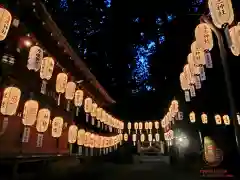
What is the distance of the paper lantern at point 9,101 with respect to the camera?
770 cm

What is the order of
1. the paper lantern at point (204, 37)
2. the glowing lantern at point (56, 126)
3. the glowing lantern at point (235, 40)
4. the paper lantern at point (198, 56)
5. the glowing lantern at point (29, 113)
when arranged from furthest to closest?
the glowing lantern at point (56, 126), the paper lantern at point (198, 56), the glowing lantern at point (29, 113), the paper lantern at point (204, 37), the glowing lantern at point (235, 40)

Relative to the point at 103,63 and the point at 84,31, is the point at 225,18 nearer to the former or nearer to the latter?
the point at 84,31

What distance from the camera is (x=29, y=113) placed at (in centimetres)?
895

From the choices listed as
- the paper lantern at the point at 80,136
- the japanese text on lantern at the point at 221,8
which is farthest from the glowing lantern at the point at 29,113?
the japanese text on lantern at the point at 221,8

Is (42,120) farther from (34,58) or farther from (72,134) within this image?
(72,134)

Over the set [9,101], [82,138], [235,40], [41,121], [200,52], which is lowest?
[82,138]

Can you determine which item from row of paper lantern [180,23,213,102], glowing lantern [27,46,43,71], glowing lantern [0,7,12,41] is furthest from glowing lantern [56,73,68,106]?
row of paper lantern [180,23,213,102]

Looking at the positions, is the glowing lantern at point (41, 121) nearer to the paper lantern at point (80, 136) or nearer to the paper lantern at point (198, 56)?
the paper lantern at point (80, 136)

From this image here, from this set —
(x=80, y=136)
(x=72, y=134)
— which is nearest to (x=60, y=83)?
(x=72, y=134)

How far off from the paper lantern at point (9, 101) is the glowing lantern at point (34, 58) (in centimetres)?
108

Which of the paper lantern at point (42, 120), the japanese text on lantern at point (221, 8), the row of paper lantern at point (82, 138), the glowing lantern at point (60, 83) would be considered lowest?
the row of paper lantern at point (82, 138)

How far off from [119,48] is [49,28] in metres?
12.3

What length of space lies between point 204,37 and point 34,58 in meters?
6.59

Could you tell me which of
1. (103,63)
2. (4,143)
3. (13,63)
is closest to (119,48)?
(103,63)
